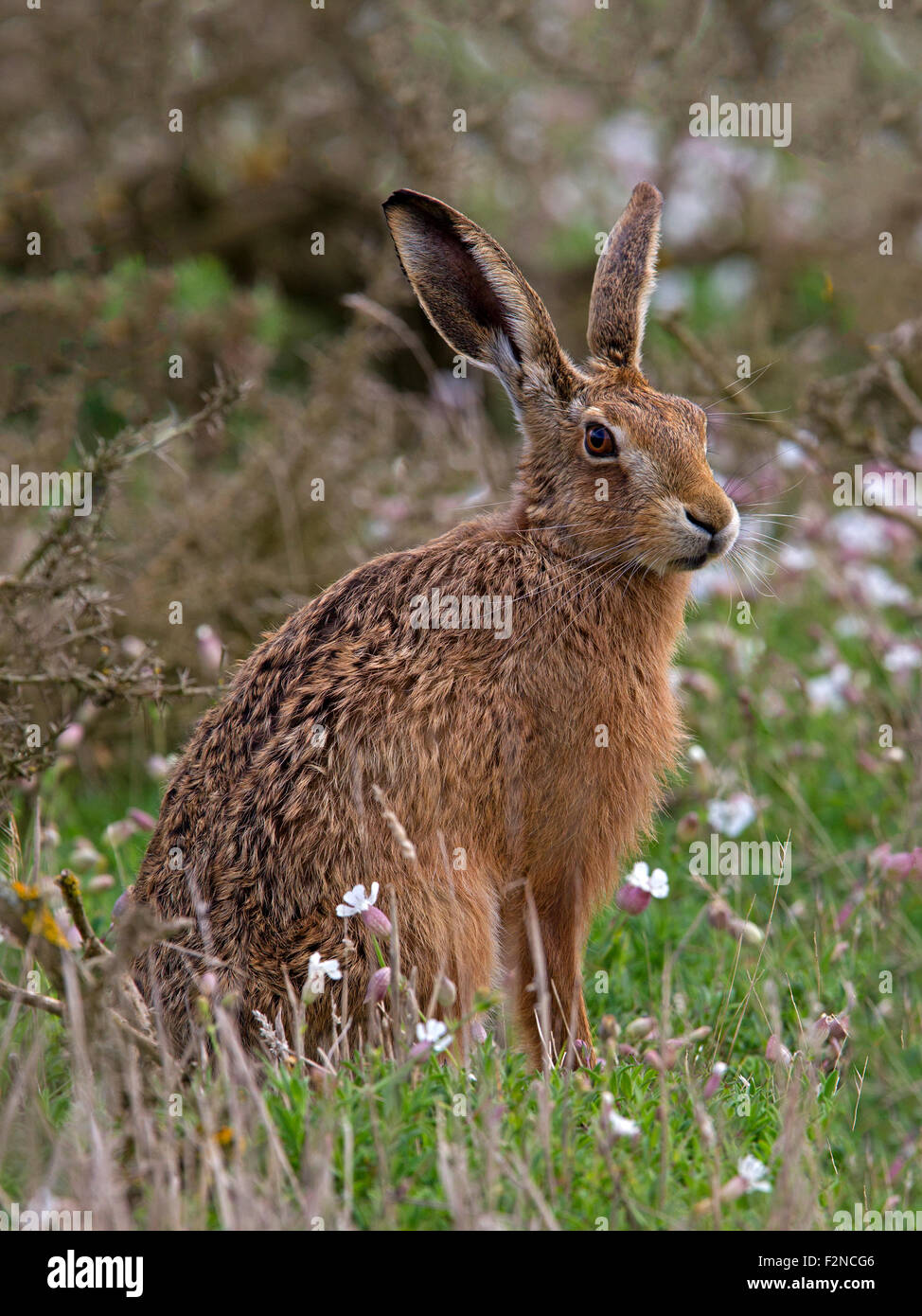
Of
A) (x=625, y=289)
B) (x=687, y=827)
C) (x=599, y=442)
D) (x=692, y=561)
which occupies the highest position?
(x=625, y=289)

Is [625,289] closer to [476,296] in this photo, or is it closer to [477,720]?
[476,296]

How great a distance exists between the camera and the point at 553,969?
457 centimetres

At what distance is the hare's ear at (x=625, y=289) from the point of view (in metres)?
5.12

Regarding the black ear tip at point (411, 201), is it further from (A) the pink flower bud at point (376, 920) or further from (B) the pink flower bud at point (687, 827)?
(B) the pink flower bud at point (687, 827)

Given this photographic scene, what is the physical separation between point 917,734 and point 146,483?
5.64 metres

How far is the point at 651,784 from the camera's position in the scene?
4801 mm

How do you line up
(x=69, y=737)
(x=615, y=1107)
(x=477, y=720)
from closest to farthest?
(x=615, y=1107) < (x=477, y=720) < (x=69, y=737)

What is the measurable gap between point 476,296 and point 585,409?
563mm

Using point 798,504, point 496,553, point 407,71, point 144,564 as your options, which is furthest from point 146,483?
point 496,553

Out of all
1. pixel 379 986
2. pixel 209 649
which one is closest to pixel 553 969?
pixel 379 986

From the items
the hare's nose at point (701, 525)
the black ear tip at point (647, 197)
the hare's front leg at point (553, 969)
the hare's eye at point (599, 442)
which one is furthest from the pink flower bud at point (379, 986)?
the black ear tip at point (647, 197)

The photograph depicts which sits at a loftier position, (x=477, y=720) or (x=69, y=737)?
(x=69, y=737)

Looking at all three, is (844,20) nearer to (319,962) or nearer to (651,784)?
(651,784)

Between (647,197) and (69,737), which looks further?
(69,737)
